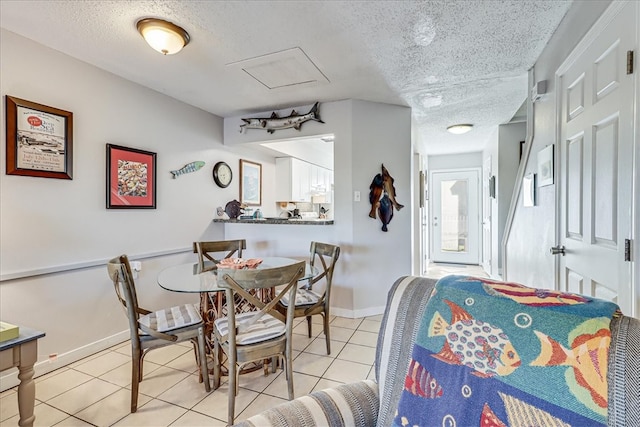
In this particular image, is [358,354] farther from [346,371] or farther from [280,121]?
[280,121]

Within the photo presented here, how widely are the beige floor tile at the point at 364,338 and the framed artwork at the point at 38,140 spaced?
273 centimetres

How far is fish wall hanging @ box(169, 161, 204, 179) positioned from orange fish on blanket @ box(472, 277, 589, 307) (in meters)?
3.21

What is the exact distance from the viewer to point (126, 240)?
278 centimetres

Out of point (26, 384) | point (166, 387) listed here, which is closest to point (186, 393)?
point (166, 387)

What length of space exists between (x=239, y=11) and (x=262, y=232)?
2.43 metres

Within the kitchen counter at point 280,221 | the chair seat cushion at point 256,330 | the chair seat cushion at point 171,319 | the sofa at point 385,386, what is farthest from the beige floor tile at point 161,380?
the kitchen counter at point 280,221

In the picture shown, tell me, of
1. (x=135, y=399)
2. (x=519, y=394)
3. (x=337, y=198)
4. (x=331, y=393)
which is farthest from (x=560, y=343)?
(x=337, y=198)

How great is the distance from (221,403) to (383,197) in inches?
97.4

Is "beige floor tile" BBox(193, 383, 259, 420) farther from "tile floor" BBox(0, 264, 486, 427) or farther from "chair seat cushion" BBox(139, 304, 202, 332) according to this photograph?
"chair seat cushion" BBox(139, 304, 202, 332)

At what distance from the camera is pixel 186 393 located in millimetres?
1974

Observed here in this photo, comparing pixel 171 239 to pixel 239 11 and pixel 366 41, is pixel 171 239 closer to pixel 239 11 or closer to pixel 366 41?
pixel 239 11

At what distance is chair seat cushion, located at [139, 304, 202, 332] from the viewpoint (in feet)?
6.23

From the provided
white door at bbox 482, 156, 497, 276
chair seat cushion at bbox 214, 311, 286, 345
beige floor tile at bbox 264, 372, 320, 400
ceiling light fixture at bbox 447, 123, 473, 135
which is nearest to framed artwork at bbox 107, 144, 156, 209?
chair seat cushion at bbox 214, 311, 286, 345

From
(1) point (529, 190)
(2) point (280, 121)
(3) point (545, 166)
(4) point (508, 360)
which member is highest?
(2) point (280, 121)
